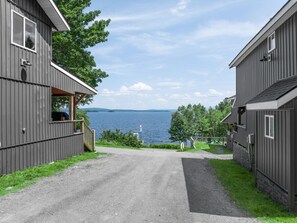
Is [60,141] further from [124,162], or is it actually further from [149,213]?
[149,213]

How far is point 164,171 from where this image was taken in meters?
14.4

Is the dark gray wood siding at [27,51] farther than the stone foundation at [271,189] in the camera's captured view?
Yes

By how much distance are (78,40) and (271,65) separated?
904 inches

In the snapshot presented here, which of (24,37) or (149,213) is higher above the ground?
(24,37)

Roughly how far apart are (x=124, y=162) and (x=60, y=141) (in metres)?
4.13

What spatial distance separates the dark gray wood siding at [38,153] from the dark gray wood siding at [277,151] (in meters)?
10.9

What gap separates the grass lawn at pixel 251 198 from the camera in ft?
26.3

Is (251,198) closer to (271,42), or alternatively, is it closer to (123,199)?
(123,199)

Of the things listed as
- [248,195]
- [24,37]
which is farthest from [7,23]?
[248,195]

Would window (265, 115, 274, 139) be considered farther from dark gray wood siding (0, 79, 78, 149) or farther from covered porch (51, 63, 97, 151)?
covered porch (51, 63, 97, 151)

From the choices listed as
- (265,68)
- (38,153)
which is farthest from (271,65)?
(38,153)

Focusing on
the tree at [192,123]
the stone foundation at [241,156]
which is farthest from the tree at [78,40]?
the tree at [192,123]

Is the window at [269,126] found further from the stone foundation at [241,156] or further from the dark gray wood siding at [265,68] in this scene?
the stone foundation at [241,156]

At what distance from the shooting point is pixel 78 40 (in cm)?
3067
